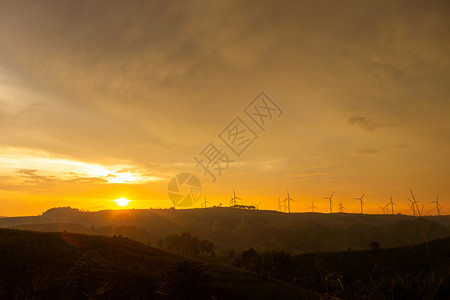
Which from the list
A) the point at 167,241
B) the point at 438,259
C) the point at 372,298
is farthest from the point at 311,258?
the point at 372,298

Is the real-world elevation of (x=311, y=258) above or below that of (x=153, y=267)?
below

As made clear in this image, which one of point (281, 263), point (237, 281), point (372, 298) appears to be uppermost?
point (372, 298)

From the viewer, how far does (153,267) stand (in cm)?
3556

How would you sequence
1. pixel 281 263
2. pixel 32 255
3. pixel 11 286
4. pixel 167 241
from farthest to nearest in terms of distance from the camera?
pixel 167 241
pixel 281 263
pixel 32 255
pixel 11 286

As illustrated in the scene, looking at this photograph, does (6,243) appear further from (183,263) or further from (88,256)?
(183,263)

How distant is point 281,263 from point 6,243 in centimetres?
8536

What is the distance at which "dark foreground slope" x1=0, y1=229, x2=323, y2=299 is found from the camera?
73.6 feet

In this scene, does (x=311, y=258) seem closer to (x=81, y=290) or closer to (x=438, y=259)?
(x=438, y=259)

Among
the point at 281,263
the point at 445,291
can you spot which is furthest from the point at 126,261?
the point at 281,263

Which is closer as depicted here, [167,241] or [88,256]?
[88,256]

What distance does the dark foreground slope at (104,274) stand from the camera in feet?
73.6

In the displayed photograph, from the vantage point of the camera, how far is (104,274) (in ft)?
93.2

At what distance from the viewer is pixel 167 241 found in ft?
518

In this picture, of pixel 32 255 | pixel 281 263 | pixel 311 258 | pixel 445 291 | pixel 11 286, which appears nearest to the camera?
pixel 445 291
